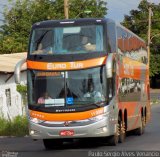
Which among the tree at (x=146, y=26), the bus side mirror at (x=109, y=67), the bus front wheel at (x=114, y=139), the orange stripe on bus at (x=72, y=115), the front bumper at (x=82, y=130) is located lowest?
the tree at (x=146, y=26)

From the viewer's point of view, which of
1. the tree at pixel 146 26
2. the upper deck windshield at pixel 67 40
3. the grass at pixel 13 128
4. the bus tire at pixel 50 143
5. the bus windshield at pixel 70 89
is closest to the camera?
the bus windshield at pixel 70 89

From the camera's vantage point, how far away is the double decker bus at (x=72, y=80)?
18234 millimetres

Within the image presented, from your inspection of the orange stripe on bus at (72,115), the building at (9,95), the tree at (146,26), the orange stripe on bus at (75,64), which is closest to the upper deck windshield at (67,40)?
the orange stripe on bus at (75,64)

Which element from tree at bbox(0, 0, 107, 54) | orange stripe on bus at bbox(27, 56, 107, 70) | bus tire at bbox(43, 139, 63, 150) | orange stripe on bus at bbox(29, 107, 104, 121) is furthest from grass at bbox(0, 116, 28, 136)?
tree at bbox(0, 0, 107, 54)

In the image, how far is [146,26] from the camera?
324 ft

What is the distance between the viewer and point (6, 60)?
132 feet

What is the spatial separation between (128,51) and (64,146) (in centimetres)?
439

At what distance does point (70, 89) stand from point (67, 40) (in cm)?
149

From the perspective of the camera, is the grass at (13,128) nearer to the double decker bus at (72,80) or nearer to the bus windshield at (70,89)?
the double decker bus at (72,80)

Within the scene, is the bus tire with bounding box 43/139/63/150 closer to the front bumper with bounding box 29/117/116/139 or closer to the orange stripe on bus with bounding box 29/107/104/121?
the front bumper with bounding box 29/117/116/139

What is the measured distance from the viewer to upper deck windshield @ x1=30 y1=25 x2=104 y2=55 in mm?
18734

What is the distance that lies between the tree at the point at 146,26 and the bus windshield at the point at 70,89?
71617 mm

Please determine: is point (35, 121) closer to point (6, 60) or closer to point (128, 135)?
point (128, 135)

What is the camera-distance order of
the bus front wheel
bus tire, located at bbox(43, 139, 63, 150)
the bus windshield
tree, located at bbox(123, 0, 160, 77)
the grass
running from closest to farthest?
1. the bus windshield
2. the bus front wheel
3. bus tire, located at bbox(43, 139, 63, 150)
4. the grass
5. tree, located at bbox(123, 0, 160, 77)
